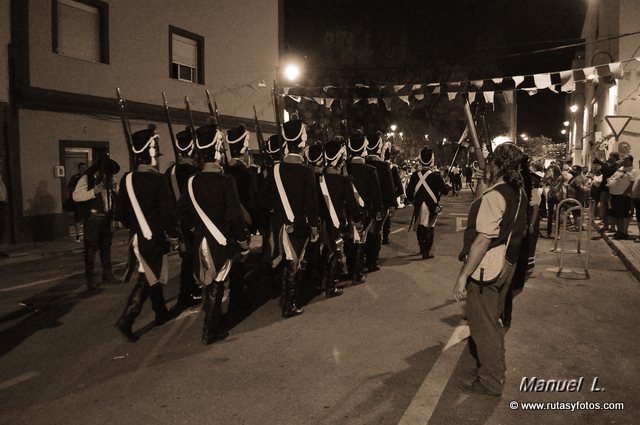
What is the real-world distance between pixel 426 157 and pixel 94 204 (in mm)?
5858

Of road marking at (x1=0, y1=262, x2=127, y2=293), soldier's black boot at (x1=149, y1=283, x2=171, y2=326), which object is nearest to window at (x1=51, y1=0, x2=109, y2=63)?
road marking at (x1=0, y1=262, x2=127, y2=293)

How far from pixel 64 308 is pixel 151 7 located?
474 inches

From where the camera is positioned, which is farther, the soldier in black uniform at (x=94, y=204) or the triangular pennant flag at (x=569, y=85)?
the triangular pennant flag at (x=569, y=85)

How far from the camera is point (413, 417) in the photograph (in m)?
3.81

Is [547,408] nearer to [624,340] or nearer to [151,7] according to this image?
[624,340]

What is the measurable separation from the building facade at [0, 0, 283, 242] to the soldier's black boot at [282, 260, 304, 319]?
7.20 meters

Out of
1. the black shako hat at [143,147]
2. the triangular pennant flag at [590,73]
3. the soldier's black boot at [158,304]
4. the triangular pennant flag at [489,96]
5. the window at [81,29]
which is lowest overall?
the soldier's black boot at [158,304]

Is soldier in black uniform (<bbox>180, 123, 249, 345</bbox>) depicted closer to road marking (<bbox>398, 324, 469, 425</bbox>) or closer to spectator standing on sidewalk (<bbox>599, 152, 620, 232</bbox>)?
road marking (<bbox>398, 324, 469, 425</bbox>)

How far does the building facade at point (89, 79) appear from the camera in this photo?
12.6 meters

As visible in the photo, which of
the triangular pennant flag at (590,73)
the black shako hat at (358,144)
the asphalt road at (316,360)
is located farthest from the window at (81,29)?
the triangular pennant flag at (590,73)

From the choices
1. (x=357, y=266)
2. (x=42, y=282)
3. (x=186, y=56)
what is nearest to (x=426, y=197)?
(x=357, y=266)

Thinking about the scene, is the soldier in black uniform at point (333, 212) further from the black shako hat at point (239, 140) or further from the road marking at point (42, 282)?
the road marking at point (42, 282)

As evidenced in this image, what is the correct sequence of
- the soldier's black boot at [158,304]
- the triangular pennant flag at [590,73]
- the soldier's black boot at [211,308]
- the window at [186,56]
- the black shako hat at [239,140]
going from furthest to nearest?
the window at [186,56] < the triangular pennant flag at [590,73] < the black shako hat at [239,140] < the soldier's black boot at [158,304] < the soldier's black boot at [211,308]

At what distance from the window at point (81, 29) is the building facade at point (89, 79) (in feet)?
0.08
